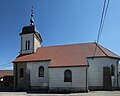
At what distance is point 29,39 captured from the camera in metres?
45.6

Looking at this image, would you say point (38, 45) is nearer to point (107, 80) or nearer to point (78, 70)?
point (78, 70)

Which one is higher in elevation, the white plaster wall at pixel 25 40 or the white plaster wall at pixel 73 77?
the white plaster wall at pixel 25 40

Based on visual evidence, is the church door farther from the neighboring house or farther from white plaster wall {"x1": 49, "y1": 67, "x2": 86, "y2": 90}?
the neighboring house

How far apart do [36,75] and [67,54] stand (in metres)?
6.68

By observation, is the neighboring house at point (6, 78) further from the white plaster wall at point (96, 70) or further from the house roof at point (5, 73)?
the white plaster wall at point (96, 70)

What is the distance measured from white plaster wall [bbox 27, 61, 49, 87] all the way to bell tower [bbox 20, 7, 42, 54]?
4.69 meters

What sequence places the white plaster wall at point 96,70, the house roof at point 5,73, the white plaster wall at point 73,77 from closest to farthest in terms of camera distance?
the white plaster wall at point 73,77
the white plaster wall at point 96,70
the house roof at point 5,73

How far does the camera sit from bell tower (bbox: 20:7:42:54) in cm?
4491

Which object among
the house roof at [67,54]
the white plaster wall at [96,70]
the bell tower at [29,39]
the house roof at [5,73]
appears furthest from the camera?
the house roof at [5,73]

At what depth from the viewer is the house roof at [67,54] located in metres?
37.0

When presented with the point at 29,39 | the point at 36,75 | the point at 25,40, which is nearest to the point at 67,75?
the point at 36,75

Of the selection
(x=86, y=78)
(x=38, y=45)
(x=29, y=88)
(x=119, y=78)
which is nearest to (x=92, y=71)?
(x=86, y=78)

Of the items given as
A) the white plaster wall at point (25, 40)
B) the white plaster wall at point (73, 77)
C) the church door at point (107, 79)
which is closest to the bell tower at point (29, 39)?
the white plaster wall at point (25, 40)

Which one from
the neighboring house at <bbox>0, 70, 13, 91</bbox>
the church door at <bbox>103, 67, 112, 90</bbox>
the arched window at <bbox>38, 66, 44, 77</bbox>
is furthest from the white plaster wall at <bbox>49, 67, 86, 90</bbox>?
the neighboring house at <bbox>0, 70, 13, 91</bbox>
